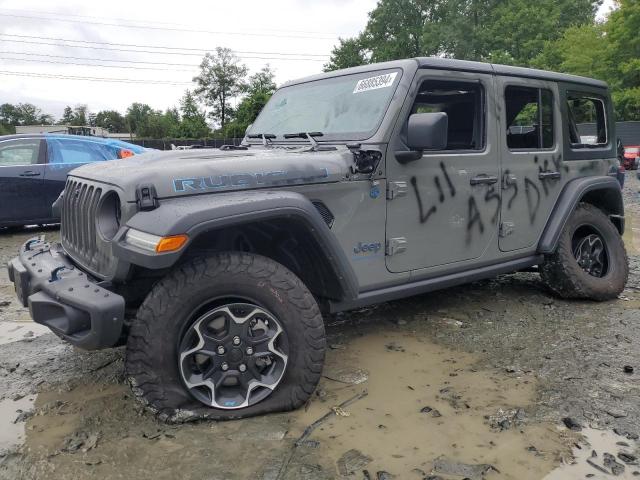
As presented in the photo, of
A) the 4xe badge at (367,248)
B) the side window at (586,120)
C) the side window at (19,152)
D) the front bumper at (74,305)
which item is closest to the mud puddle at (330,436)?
the front bumper at (74,305)

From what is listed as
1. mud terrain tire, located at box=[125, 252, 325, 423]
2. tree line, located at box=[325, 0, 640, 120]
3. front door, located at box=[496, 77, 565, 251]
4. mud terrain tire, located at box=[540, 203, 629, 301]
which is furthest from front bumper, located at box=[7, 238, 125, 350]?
tree line, located at box=[325, 0, 640, 120]

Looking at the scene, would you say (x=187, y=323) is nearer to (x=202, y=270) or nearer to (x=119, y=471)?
(x=202, y=270)

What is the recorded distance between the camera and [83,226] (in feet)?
10.0

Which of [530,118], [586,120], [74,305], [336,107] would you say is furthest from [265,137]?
[586,120]

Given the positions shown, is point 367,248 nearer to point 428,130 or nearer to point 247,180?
point 428,130

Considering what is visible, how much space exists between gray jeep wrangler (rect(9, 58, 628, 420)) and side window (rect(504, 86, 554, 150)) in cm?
1

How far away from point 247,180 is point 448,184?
4.91 ft

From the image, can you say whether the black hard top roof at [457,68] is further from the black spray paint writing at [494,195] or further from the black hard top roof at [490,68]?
the black spray paint writing at [494,195]

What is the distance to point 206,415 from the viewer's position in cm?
272

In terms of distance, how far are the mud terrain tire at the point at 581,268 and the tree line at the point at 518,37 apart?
86.5 ft

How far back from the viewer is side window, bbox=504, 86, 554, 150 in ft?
13.7

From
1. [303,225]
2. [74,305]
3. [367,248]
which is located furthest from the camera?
[367,248]

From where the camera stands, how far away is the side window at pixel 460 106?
12.7 feet

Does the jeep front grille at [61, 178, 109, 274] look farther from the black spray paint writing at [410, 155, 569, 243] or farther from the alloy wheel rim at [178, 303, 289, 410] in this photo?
the black spray paint writing at [410, 155, 569, 243]
